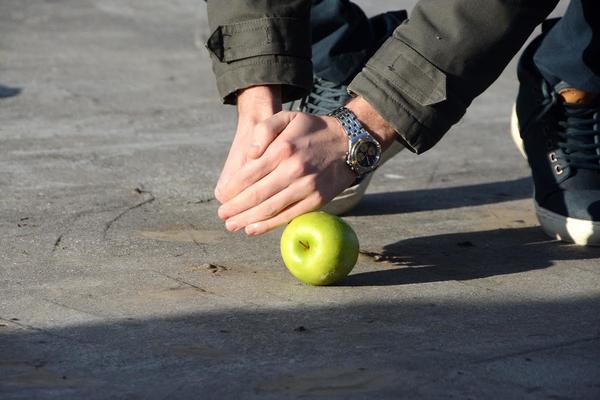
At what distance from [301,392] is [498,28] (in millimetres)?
1078

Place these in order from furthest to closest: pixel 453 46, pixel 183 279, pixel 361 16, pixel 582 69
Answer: pixel 361 16
pixel 582 69
pixel 183 279
pixel 453 46

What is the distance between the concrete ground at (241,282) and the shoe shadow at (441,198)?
1cm

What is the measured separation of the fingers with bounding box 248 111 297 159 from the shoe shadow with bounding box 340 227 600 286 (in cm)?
49

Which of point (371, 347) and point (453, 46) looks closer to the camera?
point (371, 347)

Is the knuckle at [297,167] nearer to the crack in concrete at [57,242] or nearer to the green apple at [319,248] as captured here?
the green apple at [319,248]

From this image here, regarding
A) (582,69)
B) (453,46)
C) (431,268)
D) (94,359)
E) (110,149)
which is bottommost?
(110,149)

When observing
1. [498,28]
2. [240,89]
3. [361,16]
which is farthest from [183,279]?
[361,16]

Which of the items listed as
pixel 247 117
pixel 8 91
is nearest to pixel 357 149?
pixel 247 117

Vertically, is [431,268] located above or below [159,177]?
above

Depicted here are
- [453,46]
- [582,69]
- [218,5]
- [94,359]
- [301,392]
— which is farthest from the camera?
[582,69]

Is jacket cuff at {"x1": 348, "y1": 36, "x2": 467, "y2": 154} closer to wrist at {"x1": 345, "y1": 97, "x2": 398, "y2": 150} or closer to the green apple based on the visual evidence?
wrist at {"x1": 345, "y1": 97, "x2": 398, "y2": 150}

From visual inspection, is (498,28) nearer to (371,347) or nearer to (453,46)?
(453,46)

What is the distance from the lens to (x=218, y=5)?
9.93 feet

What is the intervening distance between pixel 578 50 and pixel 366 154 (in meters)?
1.05
